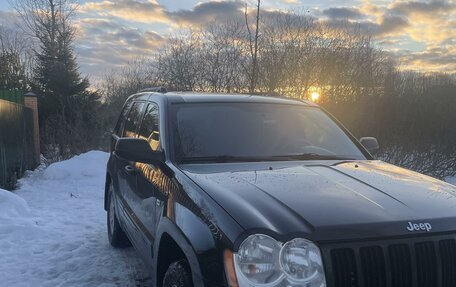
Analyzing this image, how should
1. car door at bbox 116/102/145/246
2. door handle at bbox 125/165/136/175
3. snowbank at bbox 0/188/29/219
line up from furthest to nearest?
snowbank at bbox 0/188/29/219
door handle at bbox 125/165/136/175
car door at bbox 116/102/145/246

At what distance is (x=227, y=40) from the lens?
23.1 m

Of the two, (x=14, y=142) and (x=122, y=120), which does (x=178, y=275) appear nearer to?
(x=122, y=120)

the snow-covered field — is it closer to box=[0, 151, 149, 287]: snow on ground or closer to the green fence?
box=[0, 151, 149, 287]: snow on ground

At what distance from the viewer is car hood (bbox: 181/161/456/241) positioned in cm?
244

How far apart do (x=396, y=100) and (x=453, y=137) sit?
1.88 metres

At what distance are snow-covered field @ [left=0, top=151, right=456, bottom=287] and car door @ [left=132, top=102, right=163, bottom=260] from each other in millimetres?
Result: 1078

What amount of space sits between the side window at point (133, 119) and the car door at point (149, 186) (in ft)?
1.48

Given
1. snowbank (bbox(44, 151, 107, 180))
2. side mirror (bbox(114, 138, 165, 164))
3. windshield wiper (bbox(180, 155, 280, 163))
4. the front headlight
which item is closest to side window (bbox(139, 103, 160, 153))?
side mirror (bbox(114, 138, 165, 164))

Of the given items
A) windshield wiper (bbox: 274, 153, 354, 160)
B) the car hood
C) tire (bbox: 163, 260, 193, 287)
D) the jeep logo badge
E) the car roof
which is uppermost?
the car roof

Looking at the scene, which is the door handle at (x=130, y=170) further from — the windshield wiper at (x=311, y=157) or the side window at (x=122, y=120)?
the windshield wiper at (x=311, y=157)

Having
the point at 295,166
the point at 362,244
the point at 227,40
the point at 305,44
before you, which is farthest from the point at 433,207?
the point at 227,40

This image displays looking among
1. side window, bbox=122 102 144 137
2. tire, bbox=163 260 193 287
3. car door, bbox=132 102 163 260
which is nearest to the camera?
tire, bbox=163 260 193 287

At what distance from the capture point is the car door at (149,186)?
3.80 meters

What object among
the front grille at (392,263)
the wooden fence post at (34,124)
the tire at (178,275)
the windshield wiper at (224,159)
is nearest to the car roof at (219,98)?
the windshield wiper at (224,159)
